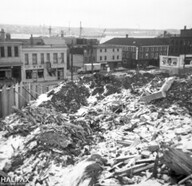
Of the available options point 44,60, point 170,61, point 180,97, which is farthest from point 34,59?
point 180,97

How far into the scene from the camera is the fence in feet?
46.5

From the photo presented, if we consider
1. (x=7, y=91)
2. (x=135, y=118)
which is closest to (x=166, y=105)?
(x=135, y=118)

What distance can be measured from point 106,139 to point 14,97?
8234 millimetres

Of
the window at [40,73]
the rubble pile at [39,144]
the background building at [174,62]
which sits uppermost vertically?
the background building at [174,62]

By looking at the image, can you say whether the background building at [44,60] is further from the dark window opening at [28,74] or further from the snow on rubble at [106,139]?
the snow on rubble at [106,139]

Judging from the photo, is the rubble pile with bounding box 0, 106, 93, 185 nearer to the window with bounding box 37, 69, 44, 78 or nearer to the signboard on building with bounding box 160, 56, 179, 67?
the window with bounding box 37, 69, 44, 78

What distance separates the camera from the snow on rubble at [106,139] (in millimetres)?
6090

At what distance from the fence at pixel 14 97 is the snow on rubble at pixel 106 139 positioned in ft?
5.35

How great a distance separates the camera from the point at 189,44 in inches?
2149

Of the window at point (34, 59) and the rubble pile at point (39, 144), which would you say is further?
the window at point (34, 59)

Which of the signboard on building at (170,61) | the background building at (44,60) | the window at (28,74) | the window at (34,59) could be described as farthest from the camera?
the signboard on building at (170,61)

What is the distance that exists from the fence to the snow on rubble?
1.63 meters

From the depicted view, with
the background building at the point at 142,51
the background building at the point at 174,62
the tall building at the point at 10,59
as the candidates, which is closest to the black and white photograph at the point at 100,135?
the tall building at the point at 10,59

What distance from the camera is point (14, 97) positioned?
48.5 ft
